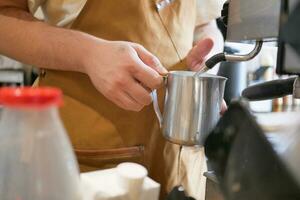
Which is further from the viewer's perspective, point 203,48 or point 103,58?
point 203,48

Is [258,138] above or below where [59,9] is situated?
below

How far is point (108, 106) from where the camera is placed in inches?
25.8

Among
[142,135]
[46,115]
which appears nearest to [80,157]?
[142,135]

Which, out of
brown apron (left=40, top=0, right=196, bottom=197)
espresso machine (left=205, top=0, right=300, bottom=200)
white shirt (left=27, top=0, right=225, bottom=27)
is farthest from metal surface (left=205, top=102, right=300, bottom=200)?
white shirt (left=27, top=0, right=225, bottom=27)

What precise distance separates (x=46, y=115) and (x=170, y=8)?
458 mm

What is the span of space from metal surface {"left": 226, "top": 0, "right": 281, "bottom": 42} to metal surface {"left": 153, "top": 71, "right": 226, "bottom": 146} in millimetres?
70

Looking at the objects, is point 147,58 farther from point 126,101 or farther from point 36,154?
point 36,154

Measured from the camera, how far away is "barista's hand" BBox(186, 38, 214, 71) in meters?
0.66

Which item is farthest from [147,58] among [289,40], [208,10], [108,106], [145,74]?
[208,10]

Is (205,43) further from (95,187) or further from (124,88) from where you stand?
(95,187)

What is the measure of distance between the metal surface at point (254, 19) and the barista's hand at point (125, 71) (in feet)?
0.41

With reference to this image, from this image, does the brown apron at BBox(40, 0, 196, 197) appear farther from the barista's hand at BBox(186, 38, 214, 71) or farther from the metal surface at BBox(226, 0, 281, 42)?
the metal surface at BBox(226, 0, 281, 42)

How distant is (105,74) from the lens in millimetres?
560

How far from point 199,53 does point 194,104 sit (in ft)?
0.59
